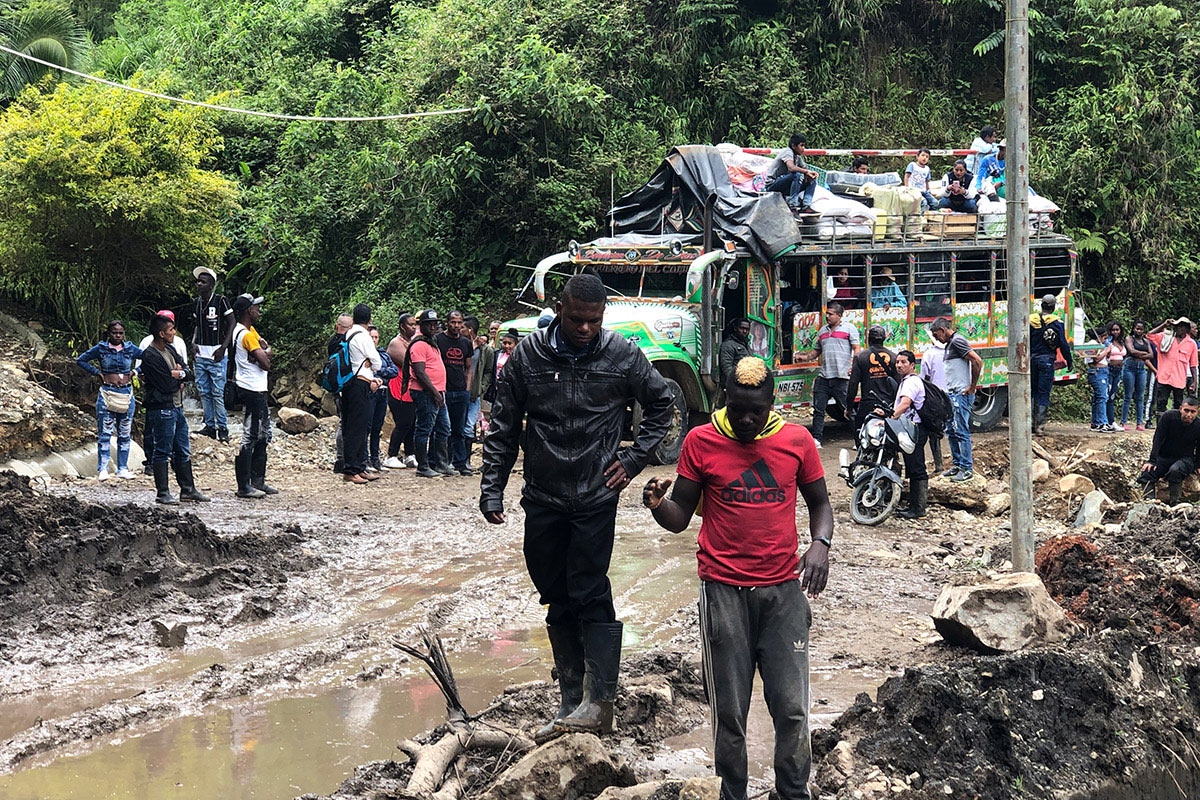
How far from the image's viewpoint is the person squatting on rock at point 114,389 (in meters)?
12.0

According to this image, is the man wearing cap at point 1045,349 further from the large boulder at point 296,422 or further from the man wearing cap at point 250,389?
the man wearing cap at point 250,389

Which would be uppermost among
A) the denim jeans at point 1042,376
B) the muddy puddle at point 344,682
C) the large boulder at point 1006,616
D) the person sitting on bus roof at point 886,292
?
the person sitting on bus roof at point 886,292

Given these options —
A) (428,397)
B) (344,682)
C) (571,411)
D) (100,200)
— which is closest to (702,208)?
(428,397)

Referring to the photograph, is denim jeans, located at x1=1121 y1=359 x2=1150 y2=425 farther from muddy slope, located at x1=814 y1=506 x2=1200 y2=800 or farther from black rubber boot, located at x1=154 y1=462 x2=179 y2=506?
black rubber boot, located at x1=154 y1=462 x2=179 y2=506

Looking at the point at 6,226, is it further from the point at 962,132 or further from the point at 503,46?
the point at 962,132

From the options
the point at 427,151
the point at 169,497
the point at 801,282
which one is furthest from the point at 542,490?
the point at 427,151

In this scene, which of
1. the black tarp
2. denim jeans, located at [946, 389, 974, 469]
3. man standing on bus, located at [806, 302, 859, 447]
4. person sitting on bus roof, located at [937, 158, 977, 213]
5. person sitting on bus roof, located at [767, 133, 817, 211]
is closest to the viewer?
denim jeans, located at [946, 389, 974, 469]

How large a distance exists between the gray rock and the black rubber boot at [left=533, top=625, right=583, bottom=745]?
6.04 meters

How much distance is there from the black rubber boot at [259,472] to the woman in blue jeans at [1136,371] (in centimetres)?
1184

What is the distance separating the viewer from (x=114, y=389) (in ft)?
40.0

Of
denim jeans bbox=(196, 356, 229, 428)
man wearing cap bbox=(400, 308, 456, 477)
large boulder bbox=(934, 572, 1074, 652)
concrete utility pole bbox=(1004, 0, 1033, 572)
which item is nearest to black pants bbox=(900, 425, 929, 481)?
concrete utility pole bbox=(1004, 0, 1033, 572)

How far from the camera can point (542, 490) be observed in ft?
16.6

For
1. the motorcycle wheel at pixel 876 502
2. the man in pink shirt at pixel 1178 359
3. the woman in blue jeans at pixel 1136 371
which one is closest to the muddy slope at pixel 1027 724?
the motorcycle wheel at pixel 876 502

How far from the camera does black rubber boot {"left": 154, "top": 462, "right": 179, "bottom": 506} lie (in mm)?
10812
